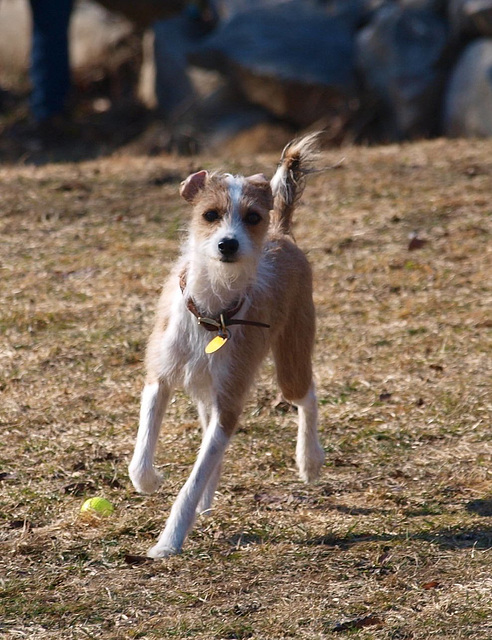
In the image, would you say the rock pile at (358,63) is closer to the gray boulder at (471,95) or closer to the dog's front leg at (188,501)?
the gray boulder at (471,95)

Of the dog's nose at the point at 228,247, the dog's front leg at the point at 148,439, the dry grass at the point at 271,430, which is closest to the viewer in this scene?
the dry grass at the point at 271,430

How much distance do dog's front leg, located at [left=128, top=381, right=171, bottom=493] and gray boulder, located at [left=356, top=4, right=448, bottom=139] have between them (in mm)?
7673

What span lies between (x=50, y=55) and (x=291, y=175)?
6.90 m

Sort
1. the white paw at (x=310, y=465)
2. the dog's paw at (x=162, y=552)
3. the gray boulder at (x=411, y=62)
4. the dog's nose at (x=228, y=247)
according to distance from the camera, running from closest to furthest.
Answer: the dog's paw at (x=162, y=552) → the dog's nose at (x=228, y=247) → the white paw at (x=310, y=465) → the gray boulder at (x=411, y=62)

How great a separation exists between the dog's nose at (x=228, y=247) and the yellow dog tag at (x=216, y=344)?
12.8 inches

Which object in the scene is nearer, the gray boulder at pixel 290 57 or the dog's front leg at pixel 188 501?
the dog's front leg at pixel 188 501

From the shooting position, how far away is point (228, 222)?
4.11 metres

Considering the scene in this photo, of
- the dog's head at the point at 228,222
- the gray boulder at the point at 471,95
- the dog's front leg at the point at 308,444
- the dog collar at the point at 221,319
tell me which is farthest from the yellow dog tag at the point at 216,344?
the gray boulder at the point at 471,95

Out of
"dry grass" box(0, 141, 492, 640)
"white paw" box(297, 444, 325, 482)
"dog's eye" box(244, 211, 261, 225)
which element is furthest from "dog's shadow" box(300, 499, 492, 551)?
"dog's eye" box(244, 211, 261, 225)

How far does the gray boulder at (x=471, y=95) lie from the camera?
1046 cm

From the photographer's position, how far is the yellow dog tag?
4.09 meters

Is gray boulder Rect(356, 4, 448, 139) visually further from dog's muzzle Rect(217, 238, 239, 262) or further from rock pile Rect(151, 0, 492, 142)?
dog's muzzle Rect(217, 238, 239, 262)

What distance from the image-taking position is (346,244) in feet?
24.5

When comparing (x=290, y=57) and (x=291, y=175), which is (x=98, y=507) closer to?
(x=291, y=175)
